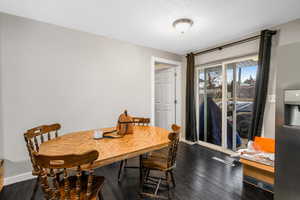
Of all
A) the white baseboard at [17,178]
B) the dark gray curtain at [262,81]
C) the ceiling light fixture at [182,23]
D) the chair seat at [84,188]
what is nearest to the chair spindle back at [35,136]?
the chair seat at [84,188]

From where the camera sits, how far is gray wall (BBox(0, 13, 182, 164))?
6.55ft

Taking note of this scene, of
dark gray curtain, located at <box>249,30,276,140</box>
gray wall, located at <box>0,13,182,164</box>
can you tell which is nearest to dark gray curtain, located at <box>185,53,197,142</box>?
gray wall, located at <box>0,13,182,164</box>

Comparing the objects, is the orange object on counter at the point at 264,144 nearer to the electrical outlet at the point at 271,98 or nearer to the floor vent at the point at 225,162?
the floor vent at the point at 225,162

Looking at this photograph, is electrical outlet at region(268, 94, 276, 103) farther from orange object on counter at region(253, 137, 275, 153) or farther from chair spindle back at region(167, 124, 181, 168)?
chair spindle back at region(167, 124, 181, 168)

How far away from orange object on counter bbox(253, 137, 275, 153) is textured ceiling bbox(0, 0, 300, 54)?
1866mm

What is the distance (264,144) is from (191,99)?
1749 millimetres

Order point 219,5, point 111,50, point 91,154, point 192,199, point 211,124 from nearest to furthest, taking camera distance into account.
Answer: point 91,154 → point 192,199 → point 219,5 → point 111,50 → point 211,124

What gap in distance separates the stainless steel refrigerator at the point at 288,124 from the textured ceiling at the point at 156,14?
3.24 ft

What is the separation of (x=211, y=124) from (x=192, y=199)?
223 centimetres

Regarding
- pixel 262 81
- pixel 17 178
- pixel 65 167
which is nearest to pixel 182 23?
pixel 262 81

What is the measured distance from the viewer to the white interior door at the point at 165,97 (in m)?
4.09

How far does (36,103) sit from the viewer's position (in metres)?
2.16

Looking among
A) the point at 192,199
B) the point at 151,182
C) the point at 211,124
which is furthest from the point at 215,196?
the point at 211,124

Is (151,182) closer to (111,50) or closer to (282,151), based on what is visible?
(282,151)
